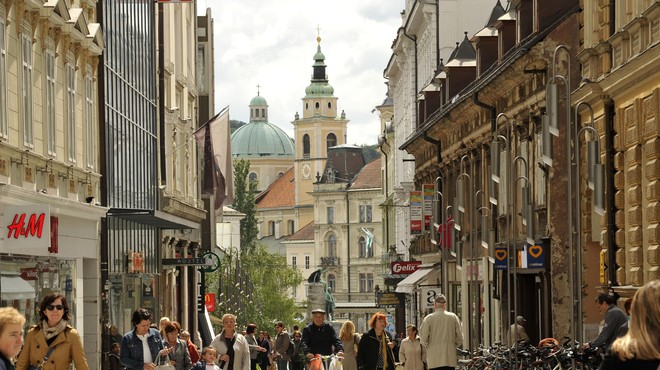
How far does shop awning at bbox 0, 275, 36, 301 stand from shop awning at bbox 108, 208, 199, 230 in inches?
353

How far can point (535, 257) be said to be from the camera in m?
29.6

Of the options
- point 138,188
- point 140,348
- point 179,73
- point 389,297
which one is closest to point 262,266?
point 389,297

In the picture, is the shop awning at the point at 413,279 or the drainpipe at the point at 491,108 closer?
the drainpipe at the point at 491,108

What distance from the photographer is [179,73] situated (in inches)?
2212

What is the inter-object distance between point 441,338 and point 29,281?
6361 millimetres

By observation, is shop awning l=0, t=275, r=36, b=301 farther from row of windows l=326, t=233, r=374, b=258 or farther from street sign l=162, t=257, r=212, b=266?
row of windows l=326, t=233, r=374, b=258

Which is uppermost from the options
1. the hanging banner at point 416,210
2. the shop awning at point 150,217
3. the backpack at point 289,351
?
the hanging banner at point 416,210

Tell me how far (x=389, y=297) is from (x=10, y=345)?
6422 centimetres

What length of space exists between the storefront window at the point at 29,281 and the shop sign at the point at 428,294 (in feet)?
57.8

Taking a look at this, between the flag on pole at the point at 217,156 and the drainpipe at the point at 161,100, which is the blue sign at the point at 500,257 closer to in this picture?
the flag on pole at the point at 217,156

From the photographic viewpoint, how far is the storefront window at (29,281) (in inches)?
1001

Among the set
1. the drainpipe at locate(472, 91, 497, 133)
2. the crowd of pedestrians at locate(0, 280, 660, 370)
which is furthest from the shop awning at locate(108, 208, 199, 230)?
the drainpipe at locate(472, 91, 497, 133)

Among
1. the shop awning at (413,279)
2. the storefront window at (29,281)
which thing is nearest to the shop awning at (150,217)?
the storefront window at (29,281)

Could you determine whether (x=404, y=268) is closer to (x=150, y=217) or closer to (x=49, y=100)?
(x=150, y=217)
